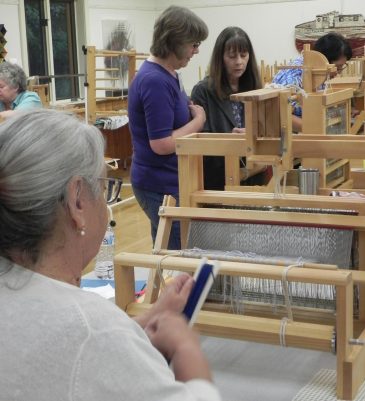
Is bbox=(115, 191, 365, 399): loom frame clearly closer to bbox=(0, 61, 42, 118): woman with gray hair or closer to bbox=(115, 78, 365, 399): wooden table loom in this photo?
bbox=(115, 78, 365, 399): wooden table loom

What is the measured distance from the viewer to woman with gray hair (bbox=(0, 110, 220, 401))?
0.81 meters

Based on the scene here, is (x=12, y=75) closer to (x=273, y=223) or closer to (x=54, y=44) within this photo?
(x=273, y=223)

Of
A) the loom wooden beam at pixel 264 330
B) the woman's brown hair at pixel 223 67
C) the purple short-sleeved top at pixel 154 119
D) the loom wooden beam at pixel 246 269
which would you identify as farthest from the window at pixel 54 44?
the loom wooden beam at pixel 264 330

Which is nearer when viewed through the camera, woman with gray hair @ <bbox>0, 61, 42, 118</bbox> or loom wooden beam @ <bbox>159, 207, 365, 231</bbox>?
loom wooden beam @ <bbox>159, 207, 365, 231</bbox>

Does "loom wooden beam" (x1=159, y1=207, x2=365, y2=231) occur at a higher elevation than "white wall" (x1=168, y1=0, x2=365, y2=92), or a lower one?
lower

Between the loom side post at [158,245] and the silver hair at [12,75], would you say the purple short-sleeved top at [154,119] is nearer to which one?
the loom side post at [158,245]

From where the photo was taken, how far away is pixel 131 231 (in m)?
5.07

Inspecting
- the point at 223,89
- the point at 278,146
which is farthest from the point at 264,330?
the point at 223,89

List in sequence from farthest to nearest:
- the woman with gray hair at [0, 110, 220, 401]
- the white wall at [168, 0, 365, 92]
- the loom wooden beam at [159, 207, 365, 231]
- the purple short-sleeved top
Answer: the white wall at [168, 0, 365, 92] < the purple short-sleeved top < the loom wooden beam at [159, 207, 365, 231] < the woman with gray hair at [0, 110, 220, 401]

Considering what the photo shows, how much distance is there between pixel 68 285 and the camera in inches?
35.3

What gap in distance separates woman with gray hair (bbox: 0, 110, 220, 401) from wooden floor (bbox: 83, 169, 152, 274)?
305cm

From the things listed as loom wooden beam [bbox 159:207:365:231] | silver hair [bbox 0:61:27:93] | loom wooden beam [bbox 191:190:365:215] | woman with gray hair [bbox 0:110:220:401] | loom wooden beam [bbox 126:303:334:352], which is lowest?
loom wooden beam [bbox 126:303:334:352]

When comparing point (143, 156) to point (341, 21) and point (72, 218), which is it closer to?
point (72, 218)

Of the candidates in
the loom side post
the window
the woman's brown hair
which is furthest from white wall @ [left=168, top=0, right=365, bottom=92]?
the loom side post
